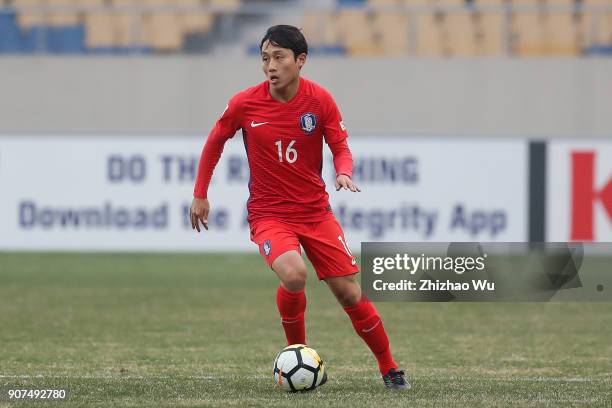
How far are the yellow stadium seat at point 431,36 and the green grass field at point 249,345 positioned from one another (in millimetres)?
5563

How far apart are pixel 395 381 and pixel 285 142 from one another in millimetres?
1477

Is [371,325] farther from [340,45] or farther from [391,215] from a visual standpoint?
[340,45]

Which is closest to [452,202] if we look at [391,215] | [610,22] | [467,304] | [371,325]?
[391,215]

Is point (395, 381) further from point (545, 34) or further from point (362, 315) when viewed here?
point (545, 34)

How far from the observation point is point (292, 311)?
7168 mm

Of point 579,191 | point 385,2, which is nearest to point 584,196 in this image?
point 579,191

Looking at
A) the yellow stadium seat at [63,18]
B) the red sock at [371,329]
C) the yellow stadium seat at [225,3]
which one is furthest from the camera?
the yellow stadium seat at [225,3]

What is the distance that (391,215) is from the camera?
52.3ft

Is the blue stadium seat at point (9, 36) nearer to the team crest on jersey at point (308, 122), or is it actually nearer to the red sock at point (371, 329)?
the team crest on jersey at point (308, 122)

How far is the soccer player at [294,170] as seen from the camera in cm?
706

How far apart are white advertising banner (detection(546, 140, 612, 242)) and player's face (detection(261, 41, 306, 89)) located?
9353 millimetres

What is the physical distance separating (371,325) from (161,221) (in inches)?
358

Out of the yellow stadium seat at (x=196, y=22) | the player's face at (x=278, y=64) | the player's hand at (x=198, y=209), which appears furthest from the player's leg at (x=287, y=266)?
the yellow stadium seat at (x=196, y=22)

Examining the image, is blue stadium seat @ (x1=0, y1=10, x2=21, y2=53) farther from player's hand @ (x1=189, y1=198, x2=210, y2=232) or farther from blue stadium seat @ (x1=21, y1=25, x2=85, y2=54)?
player's hand @ (x1=189, y1=198, x2=210, y2=232)
